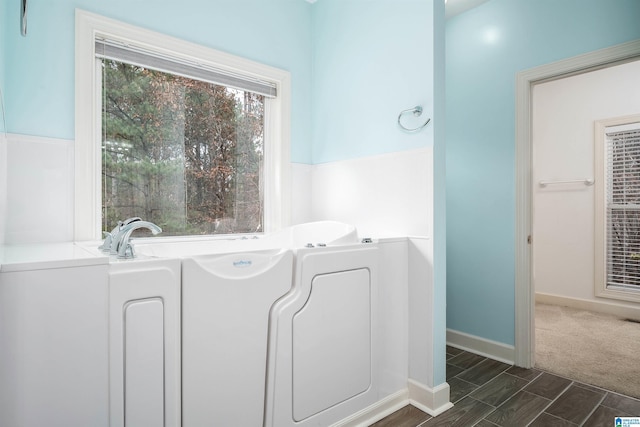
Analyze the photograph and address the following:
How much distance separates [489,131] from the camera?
2.60 metres

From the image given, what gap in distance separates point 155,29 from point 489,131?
2307mm

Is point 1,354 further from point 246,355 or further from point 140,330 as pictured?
point 246,355

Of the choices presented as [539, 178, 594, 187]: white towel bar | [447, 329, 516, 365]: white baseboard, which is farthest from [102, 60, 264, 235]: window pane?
[539, 178, 594, 187]: white towel bar

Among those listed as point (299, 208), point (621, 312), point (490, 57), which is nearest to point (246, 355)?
point (299, 208)

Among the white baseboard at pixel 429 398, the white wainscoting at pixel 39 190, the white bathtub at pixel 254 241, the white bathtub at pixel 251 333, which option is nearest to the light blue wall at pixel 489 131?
the white baseboard at pixel 429 398

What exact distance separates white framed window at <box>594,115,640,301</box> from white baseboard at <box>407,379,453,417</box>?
2.94 m

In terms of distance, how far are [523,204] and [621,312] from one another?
89.6 inches

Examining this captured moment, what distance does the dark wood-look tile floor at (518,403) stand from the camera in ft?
5.64

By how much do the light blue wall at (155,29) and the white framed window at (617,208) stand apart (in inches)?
128

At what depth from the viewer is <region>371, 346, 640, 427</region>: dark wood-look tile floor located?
172 centimetres

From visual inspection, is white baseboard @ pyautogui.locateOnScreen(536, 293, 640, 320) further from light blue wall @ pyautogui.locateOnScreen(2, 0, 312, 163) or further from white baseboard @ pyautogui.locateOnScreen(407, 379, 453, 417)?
light blue wall @ pyautogui.locateOnScreen(2, 0, 312, 163)

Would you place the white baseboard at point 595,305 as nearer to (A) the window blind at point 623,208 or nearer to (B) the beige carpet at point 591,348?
(B) the beige carpet at point 591,348

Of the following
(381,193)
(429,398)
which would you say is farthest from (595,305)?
(381,193)

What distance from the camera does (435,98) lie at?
6.09 feet
